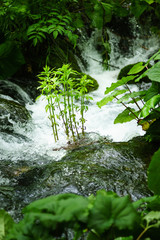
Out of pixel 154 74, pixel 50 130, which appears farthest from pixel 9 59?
pixel 50 130

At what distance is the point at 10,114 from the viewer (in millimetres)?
3279

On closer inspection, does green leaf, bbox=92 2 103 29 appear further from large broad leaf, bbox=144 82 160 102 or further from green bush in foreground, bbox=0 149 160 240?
green bush in foreground, bbox=0 149 160 240

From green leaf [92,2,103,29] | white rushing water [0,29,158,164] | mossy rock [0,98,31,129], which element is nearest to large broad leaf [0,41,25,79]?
white rushing water [0,29,158,164]

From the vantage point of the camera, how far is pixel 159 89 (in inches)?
73.8

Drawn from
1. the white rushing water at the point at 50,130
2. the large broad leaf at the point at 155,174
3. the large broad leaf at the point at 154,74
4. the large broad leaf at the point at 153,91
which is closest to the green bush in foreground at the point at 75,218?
the large broad leaf at the point at 155,174

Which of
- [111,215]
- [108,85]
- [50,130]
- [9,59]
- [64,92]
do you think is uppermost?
[108,85]

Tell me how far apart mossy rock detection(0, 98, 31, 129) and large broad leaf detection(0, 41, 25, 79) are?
2.20 metres

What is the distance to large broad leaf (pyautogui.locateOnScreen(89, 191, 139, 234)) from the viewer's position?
0.59 metres

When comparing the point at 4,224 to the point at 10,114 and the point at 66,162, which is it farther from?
the point at 10,114

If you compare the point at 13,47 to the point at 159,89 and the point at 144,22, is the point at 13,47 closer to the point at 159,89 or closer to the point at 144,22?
the point at 159,89

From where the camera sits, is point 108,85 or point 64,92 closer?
point 64,92

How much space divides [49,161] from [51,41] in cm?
338

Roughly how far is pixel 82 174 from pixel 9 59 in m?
1.14

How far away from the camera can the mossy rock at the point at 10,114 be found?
3193mm
